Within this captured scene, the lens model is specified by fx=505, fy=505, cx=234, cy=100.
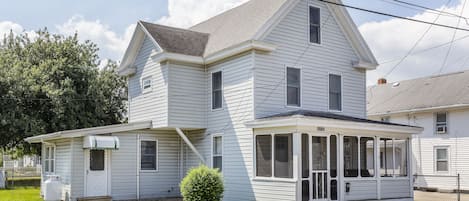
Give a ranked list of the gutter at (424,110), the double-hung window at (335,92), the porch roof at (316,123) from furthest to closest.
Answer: the gutter at (424,110), the double-hung window at (335,92), the porch roof at (316,123)

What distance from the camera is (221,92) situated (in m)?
18.7

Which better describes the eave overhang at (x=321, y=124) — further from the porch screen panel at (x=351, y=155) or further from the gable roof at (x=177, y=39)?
the gable roof at (x=177, y=39)

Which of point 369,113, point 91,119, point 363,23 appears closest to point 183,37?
point 363,23

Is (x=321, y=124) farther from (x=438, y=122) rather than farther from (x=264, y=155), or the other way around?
(x=438, y=122)

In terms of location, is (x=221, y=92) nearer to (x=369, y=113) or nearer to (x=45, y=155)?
(x=45, y=155)

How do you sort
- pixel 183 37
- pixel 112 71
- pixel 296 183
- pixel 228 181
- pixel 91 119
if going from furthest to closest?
pixel 112 71 < pixel 91 119 < pixel 183 37 < pixel 228 181 < pixel 296 183

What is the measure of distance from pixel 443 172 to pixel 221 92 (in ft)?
49.5

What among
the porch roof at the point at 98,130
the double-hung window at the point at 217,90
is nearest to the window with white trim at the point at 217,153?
the double-hung window at the point at 217,90

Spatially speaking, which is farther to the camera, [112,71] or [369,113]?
[112,71]

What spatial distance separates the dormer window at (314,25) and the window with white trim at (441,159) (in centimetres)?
1262

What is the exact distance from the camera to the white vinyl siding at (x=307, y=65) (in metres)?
17.5

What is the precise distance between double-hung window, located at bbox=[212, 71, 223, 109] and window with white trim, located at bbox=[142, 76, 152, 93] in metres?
2.68

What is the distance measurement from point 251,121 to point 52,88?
55.2 ft

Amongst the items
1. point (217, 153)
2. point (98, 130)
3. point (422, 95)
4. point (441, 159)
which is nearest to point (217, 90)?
point (217, 153)
